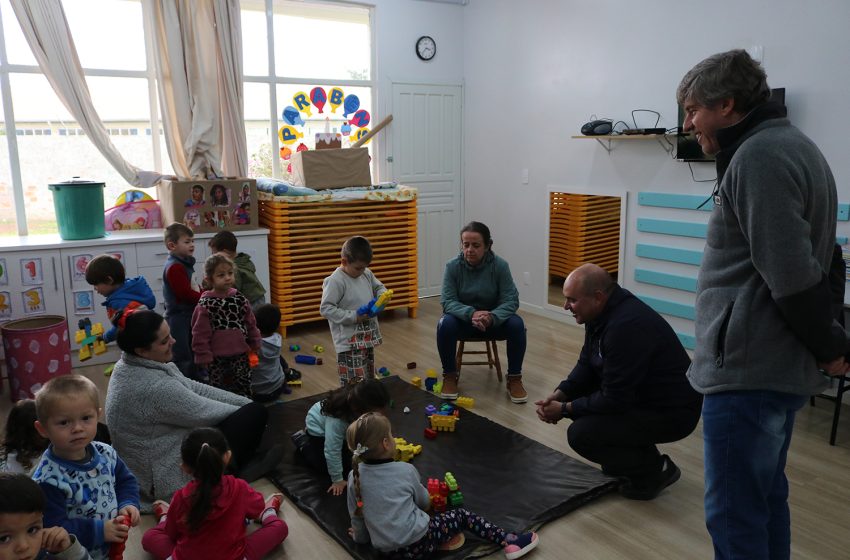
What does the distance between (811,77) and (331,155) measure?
3.74m

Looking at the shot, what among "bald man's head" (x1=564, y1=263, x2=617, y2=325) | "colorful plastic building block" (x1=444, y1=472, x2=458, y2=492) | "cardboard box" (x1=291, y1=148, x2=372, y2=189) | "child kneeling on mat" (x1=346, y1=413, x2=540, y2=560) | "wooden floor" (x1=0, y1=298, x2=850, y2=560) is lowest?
"wooden floor" (x1=0, y1=298, x2=850, y2=560)

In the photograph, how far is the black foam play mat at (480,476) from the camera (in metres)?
2.86

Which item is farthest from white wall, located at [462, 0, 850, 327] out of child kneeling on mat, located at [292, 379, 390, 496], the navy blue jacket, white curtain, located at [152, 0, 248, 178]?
child kneeling on mat, located at [292, 379, 390, 496]

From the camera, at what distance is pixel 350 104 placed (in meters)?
6.46

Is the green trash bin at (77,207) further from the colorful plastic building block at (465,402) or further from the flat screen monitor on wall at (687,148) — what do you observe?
the flat screen monitor on wall at (687,148)

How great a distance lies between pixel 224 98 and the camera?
18.6 feet

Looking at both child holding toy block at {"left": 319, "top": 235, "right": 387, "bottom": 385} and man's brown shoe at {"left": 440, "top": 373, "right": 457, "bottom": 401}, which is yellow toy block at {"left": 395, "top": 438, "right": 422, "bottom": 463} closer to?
Result: child holding toy block at {"left": 319, "top": 235, "right": 387, "bottom": 385}

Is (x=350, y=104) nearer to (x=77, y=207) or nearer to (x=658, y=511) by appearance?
(x=77, y=207)

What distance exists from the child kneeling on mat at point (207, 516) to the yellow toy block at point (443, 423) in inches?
49.6

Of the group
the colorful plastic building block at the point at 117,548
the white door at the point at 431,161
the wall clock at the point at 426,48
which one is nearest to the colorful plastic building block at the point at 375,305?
the colorful plastic building block at the point at 117,548

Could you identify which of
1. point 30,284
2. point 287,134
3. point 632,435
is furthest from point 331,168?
point 632,435

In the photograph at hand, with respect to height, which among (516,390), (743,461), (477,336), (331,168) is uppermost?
(331,168)

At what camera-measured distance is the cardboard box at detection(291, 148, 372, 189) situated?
5875mm

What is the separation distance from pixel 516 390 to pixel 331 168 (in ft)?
9.26
